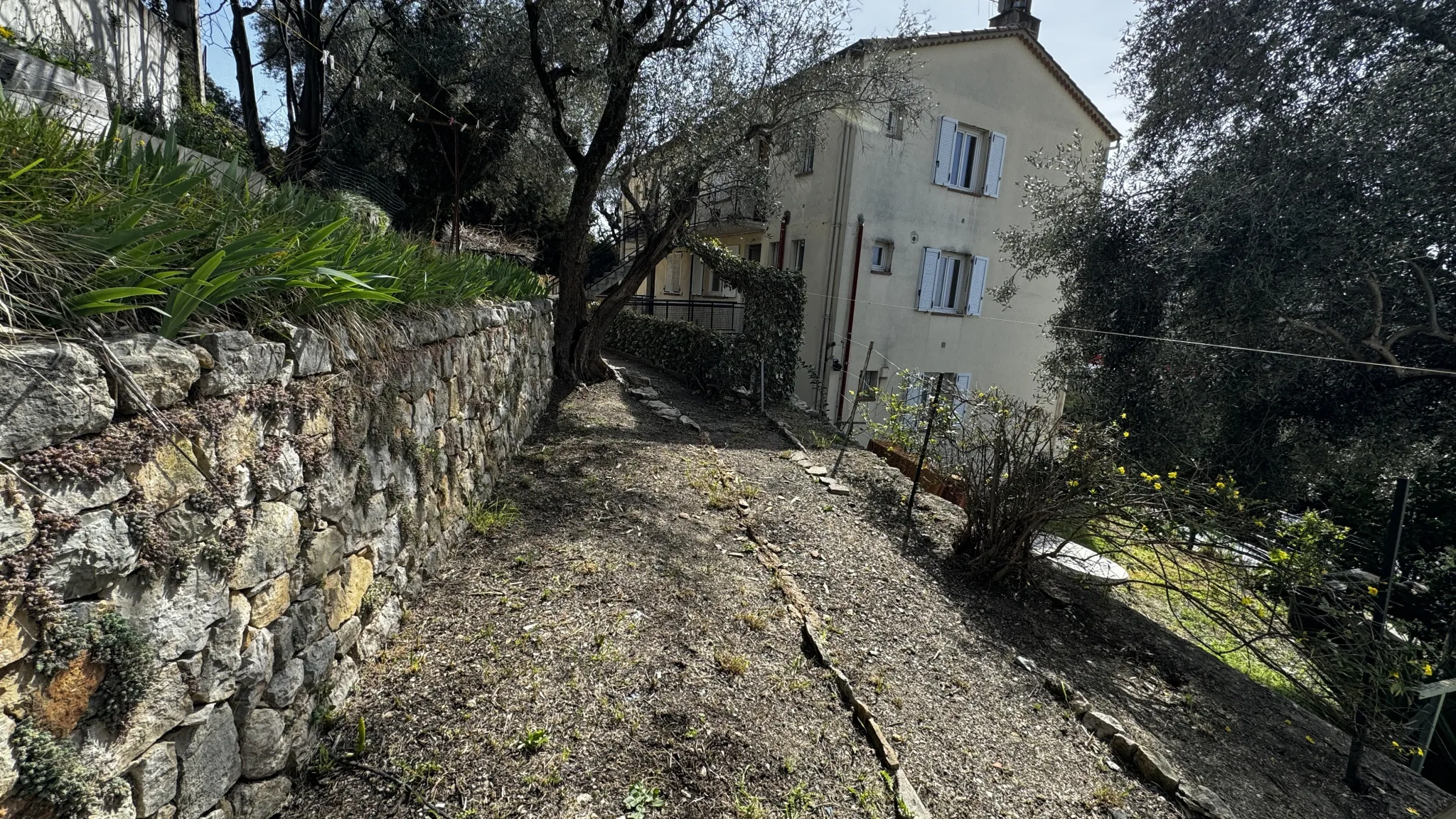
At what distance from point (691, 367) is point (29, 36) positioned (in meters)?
8.08

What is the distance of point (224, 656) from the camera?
177 cm

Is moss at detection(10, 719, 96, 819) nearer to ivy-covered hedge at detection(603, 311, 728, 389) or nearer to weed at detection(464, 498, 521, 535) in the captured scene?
weed at detection(464, 498, 521, 535)

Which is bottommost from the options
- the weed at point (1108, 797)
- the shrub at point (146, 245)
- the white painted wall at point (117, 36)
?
the weed at point (1108, 797)

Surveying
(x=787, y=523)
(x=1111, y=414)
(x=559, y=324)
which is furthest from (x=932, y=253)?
(x=787, y=523)

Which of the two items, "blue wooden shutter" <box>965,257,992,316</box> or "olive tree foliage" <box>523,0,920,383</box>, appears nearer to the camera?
"olive tree foliage" <box>523,0,920,383</box>

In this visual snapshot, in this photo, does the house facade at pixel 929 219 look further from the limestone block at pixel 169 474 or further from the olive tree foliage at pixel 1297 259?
the limestone block at pixel 169 474

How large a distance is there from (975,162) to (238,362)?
1364 centimetres

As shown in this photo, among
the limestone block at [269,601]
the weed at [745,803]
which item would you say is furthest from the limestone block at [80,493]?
the weed at [745,803]

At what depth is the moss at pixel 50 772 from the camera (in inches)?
49.0

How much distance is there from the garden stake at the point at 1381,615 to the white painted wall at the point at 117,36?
8.98 m

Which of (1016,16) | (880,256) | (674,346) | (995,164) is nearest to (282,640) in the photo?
(674,346)

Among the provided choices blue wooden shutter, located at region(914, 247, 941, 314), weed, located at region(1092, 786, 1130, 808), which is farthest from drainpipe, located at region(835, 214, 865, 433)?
weed, located at region(1092, 786, 1130, 808)

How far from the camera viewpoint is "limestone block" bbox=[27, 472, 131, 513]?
Result: 1.26 m

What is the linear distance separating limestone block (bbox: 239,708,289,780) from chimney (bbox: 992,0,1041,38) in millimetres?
16145
